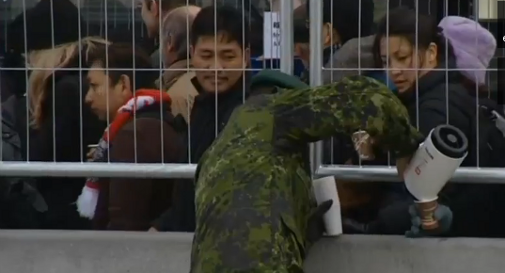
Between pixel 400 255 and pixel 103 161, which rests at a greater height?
pixel 103 161

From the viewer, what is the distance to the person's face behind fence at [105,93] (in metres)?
4.51

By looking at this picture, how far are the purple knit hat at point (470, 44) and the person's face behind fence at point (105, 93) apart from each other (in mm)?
1270

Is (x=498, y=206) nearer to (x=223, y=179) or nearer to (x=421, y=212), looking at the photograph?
(x=421, y=212)

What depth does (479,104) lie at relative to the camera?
4387 millimetres

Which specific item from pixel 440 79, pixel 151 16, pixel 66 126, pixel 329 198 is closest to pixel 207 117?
pixel 151 16

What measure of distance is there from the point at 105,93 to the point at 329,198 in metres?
1.10

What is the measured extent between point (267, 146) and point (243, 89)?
798mm

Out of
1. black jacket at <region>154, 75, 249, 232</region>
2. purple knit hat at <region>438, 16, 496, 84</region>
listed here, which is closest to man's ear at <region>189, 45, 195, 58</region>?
black jacket at <region>154, 75, 249, 232</region>

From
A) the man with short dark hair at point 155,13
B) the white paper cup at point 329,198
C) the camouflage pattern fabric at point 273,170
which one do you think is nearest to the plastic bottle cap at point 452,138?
the camouflage pattern fabric at point 273,170

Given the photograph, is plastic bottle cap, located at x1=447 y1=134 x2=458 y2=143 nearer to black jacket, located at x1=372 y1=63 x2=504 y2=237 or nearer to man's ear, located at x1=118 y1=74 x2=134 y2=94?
black jacket, located at x1=372 y1=63 x2=504 y2=237

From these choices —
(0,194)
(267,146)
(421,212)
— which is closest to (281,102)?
(267,146)

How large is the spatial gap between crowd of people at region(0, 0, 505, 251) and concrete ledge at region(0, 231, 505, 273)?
11 centimetres

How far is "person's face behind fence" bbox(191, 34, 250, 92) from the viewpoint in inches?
174

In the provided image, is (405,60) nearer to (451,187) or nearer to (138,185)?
(451,187)
